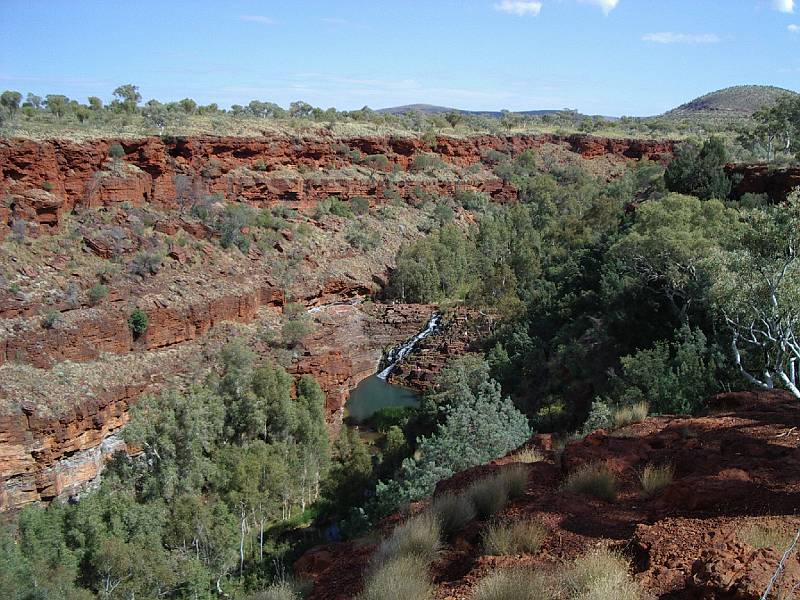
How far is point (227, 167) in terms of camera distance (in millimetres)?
42906

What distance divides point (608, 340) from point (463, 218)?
1352 inches

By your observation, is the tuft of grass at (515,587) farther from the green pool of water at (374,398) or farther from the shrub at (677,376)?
the green pool of water at (374,398)

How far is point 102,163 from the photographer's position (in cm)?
3459

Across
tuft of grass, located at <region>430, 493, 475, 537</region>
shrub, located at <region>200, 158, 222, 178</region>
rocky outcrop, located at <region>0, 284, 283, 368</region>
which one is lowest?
rocky outcrop, located at <region>0, 284, 283, 368</region>

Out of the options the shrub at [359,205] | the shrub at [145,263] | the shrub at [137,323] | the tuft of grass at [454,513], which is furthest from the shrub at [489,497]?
the shrub at [359,205]

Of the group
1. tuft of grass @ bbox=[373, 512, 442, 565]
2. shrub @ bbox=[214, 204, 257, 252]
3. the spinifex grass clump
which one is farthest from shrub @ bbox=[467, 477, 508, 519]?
shrub @ bbox=[214, 204, 257, 252]

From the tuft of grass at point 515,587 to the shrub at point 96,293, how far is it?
25.6m

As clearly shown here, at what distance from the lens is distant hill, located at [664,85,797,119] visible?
98000 mm

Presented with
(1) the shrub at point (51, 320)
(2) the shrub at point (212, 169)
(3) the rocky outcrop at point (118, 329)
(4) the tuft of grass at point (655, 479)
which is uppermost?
(2) the shrub at point (212, 169)

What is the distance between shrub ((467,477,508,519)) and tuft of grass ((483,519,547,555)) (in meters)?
0.91

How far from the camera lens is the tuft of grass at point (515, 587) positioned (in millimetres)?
4207

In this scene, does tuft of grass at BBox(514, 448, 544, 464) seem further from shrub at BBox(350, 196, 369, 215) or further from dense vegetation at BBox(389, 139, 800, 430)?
shrub at BBox(350, 196, 369, 215)

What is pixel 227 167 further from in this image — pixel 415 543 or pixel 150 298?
pixel 415 543

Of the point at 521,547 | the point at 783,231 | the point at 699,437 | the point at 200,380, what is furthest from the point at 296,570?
the point at 200,380
